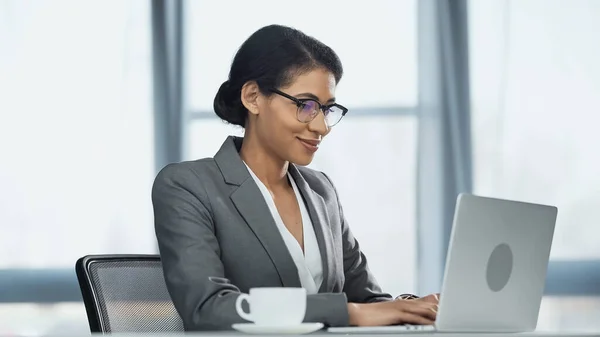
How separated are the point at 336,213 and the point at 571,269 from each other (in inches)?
75.2

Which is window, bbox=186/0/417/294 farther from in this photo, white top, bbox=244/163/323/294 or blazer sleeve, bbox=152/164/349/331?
blazer sleeve, bbox=152/164/349/331

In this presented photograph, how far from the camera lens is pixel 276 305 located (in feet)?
4.56

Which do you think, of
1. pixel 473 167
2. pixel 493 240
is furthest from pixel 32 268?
pixel 493 240

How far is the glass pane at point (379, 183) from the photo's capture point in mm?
4102

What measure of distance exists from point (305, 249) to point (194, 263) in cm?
43

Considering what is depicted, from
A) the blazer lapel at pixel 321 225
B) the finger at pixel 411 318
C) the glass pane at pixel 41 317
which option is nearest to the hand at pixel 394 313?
the finger at pixel 411 318

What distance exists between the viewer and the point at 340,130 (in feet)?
13.6

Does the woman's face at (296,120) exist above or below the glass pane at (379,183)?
above

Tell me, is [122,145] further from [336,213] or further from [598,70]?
[598,70]

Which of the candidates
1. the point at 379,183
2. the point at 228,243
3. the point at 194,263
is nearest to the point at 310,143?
the point at 228,243

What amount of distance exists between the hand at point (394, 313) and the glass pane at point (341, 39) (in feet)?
7.73

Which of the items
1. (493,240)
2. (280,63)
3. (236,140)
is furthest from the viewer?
(236,140)

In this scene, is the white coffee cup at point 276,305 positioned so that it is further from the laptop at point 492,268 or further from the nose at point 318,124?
the nose at point 318,124

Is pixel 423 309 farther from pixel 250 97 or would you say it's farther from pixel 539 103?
pixel 539 103
